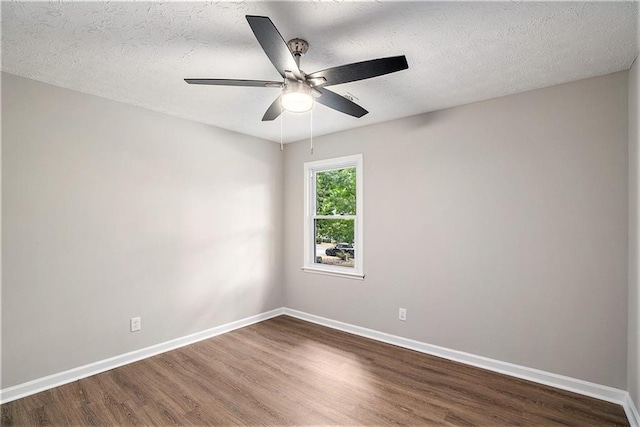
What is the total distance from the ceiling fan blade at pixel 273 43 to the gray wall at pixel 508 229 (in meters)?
2.01

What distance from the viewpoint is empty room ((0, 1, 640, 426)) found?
1987 mm

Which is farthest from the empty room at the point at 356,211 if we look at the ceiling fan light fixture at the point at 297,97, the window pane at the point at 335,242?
the window pane at the point at 335,242

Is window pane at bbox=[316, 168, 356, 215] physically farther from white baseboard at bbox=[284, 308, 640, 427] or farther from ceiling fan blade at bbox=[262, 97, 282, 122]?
ceiling fan blade at bbox=[262, 97, 282, 122]

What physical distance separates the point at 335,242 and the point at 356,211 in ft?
1.90

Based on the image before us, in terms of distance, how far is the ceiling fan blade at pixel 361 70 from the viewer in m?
1.70

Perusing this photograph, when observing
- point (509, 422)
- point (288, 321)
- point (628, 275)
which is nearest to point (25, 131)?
point (288, 321)

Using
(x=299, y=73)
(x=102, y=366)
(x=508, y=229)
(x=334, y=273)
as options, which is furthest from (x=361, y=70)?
(x=102, y=366)

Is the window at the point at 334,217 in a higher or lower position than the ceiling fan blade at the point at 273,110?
lower

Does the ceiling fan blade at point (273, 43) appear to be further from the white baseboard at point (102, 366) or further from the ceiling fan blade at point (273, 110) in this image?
the white baseboard at point (102, 366)

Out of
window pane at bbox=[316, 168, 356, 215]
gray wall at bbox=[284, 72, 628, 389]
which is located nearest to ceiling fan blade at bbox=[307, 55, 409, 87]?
gray wall at bbox=[284, 72, 628, 389]

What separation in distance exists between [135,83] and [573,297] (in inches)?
157

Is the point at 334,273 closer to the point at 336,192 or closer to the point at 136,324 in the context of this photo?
the point at 336,192

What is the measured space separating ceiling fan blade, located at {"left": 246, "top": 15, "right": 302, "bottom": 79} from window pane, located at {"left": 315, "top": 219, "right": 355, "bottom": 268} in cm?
252

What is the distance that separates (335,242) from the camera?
429cm
